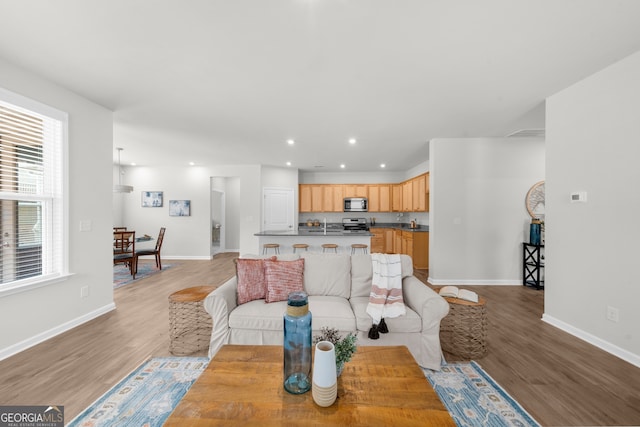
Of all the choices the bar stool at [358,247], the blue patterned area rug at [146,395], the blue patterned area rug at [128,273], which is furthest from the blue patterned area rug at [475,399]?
the blue patterned area rug at [128,273]

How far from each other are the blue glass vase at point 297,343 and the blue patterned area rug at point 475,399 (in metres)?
1.10

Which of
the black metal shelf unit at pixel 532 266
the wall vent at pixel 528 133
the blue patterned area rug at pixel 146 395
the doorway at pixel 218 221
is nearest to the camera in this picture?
the blue patterned area rug at pixel 146 395

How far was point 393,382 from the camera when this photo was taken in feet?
4.28

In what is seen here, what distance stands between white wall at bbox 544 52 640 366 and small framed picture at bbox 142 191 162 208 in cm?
839

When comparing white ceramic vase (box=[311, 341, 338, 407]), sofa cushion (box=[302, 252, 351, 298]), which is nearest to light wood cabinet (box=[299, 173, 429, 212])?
sofa cushion (box=[302, 252, 351, 298])

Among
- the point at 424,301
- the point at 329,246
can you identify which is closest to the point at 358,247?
the point at 329,246

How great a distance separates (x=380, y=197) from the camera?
25.9ft

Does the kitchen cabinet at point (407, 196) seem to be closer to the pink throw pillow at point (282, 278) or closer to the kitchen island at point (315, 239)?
the kitchen island at point (315, 239)

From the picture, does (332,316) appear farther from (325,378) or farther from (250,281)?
(325,378)

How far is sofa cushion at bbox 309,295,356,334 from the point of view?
6.95ft

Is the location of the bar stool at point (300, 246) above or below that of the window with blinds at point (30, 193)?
below

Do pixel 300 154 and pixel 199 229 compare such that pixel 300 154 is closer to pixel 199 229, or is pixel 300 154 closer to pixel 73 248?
pixel 199 229

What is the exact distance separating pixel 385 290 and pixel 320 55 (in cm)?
217

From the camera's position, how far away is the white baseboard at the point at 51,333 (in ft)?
7.54
